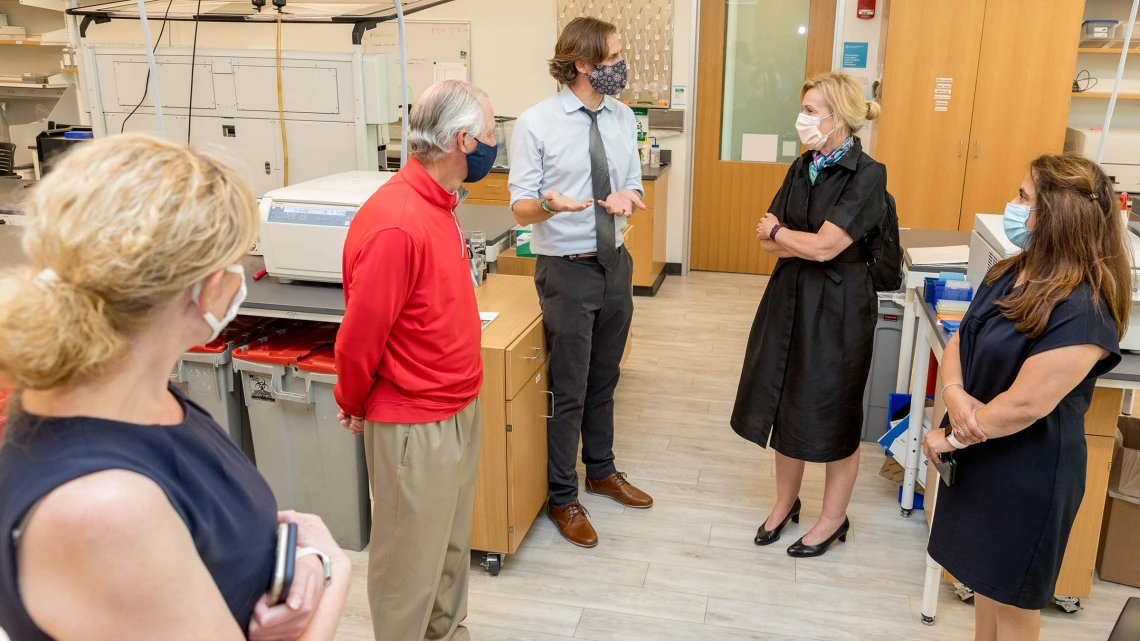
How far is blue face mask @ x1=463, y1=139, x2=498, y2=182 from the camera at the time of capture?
6.56 feet

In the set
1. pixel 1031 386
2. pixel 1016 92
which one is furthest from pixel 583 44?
pixel 1016 92

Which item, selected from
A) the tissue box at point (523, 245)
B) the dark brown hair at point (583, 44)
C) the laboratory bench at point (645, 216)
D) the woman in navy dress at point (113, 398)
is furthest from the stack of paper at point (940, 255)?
the woman in navy dress at point (113, 398)

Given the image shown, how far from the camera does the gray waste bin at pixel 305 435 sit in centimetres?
276

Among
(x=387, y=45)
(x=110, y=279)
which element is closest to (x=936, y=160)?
(x=387, y=45)

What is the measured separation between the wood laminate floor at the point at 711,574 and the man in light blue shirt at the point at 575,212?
210mm

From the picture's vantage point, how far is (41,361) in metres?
0.81

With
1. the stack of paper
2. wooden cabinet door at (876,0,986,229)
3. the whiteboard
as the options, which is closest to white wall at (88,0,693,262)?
the whiteboard

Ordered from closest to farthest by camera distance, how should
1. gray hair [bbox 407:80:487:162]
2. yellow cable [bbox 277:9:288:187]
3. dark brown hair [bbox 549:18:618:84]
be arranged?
gray hair [bbox 407:80:487:162], dark brown hair [bbox 549:18:618:84], yellow cable [bbox 277:9:288:187]

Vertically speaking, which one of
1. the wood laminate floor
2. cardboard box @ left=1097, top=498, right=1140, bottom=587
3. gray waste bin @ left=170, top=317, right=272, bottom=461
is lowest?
the wood laminate floor

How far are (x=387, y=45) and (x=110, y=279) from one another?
5.79 meters

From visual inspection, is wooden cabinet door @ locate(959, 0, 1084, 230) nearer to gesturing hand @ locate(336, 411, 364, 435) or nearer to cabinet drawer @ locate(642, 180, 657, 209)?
cabinet drawer @ locate(642, 180, 657, 209)

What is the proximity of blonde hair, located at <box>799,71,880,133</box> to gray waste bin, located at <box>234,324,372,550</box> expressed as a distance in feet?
5.51

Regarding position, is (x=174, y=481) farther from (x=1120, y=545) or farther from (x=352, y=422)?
(x=1120, y=545)

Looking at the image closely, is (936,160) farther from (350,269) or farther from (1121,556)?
(350,269)
